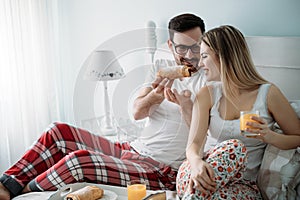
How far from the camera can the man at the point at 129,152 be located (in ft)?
6.10

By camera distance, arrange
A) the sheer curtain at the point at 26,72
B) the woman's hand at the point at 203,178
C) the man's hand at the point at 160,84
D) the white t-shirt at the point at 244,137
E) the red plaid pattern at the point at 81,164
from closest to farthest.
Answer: the woman's hand at the point at 203,178 < the man's hand at the point at 160,84 < the white t-shirt at the point at 244,137 < the red plaid pattern at the point at 81,164 < the sheer curtain at the point at 26,72

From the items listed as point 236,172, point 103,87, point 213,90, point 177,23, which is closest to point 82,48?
point 103,87

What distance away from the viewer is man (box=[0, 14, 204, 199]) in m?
1.86

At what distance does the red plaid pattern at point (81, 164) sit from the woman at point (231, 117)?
9.9 inches

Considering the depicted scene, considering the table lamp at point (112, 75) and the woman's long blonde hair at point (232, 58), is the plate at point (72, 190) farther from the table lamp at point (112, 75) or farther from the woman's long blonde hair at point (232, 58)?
the woman's long blonde hair at point (232, 58)

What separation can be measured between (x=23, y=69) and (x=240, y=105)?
1.67 metres

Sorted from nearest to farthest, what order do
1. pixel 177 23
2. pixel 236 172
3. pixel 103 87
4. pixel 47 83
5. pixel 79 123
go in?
pixel 236 172 → pixel 79 123 → pixel 177 23 → pixel 103 87 → pixel 47 83

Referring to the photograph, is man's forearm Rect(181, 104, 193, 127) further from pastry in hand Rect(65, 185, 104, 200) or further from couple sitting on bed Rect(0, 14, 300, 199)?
pastry in hand Rect(65, 185, 104, 200)

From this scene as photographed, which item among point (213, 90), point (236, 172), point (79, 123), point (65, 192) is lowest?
point (65, 192)

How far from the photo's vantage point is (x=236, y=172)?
5.30ft

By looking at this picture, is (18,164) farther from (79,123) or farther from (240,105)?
(240,105)

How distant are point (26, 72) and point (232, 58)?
1653 millimetres

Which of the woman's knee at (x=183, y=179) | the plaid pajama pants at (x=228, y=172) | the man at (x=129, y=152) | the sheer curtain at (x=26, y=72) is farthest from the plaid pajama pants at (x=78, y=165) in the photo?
the sheer curtain at (x=26, y=72)

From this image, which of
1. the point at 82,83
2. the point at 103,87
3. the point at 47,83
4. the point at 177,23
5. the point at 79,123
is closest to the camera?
the point at 82,83
